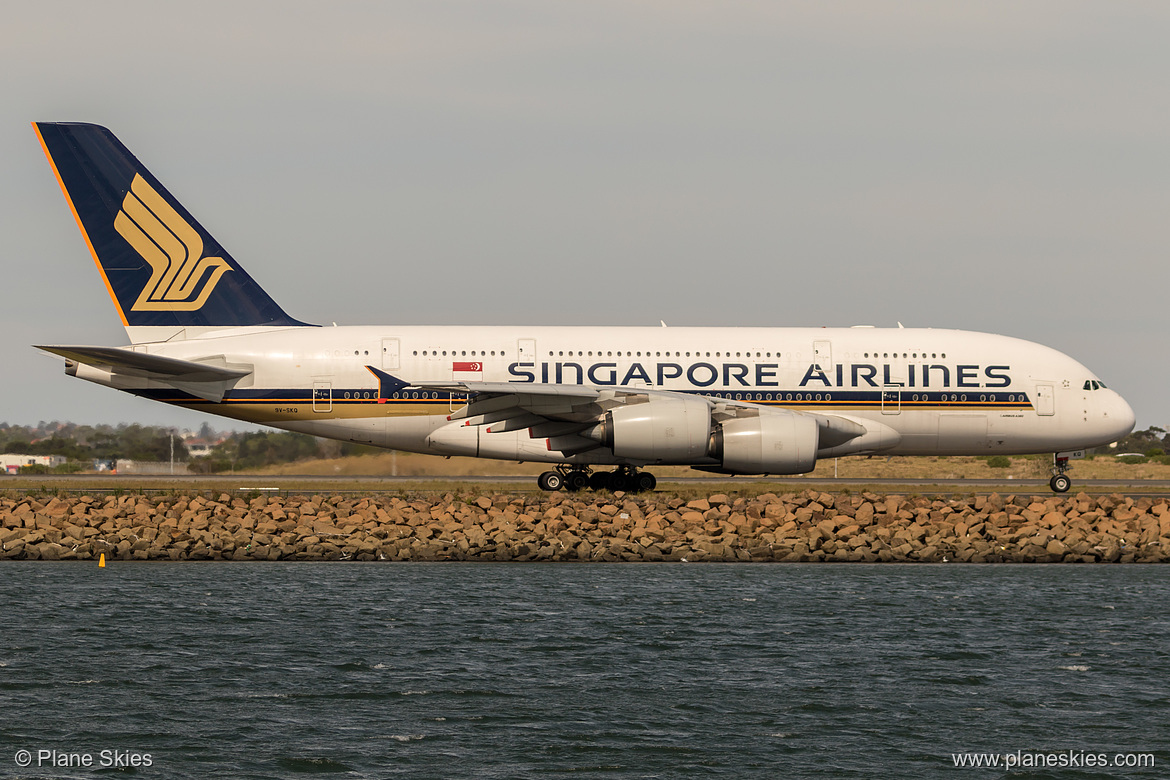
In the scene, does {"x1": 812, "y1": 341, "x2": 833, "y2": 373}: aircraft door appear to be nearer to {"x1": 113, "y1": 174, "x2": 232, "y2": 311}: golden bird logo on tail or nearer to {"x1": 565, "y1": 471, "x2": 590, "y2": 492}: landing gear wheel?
{"x1": 565, "y1": 471, "x2": 590, "y2": 492}: landing gear wheel

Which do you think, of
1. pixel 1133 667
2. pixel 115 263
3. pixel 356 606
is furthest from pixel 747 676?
pixel 115 263

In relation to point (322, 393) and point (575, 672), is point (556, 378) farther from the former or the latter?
point (575, 672)

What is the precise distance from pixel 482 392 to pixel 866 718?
1642 centimetres

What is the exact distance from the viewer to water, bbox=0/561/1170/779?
451 inches

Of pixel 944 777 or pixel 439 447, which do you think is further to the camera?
pixel 439 447

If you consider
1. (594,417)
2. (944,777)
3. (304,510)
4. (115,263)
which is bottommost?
(944,777)

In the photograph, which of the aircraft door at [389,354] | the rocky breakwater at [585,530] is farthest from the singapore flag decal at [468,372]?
the rocky breakwater at [585,530]

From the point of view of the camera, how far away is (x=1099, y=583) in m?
21.5

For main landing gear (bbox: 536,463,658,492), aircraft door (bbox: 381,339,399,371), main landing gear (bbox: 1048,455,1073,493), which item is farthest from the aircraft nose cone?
aircraft door (bbox: 381,339,399,371)

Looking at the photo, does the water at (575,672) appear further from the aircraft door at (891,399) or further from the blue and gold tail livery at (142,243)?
the blue and gold tail livery at (142,243)

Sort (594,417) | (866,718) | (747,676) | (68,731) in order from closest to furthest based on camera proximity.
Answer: (68,731) < (866,718) < (747,676) < (594,417)

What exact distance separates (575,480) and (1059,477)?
540 inches

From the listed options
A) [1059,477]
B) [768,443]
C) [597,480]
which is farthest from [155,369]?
[1059,477]

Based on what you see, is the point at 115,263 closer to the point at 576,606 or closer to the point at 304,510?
the point at 304,510
